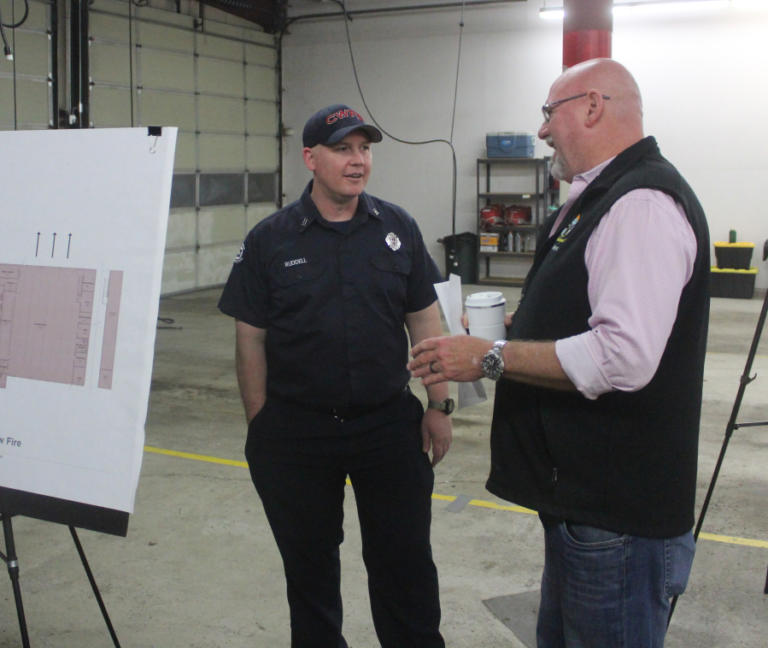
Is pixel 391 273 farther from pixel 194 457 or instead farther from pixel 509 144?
pixel 509 144

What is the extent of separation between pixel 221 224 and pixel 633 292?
11.5m

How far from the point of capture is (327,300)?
2.29m

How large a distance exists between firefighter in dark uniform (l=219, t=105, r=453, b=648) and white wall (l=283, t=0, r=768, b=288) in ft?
31.9

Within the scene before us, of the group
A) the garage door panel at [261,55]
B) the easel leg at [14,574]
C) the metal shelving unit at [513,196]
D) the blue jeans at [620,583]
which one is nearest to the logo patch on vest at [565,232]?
the blue jeans at [620,583]

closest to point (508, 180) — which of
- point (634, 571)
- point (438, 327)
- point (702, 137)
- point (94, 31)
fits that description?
point (702, 137)

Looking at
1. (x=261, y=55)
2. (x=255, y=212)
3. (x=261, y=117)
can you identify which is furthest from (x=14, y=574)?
(x=261, y=55)

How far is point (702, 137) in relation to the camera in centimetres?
1144

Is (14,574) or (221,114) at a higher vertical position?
(221,114)

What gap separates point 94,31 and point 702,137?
7.99 metres

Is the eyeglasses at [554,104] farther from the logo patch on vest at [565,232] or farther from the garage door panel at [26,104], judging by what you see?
the garage door panel at [26,104]

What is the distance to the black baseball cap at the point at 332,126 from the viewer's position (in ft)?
7.66

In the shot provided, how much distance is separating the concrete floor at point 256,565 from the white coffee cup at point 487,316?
1.36m

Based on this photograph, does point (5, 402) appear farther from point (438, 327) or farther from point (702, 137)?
point (702, 137)

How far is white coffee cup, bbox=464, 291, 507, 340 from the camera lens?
2.10 meters
